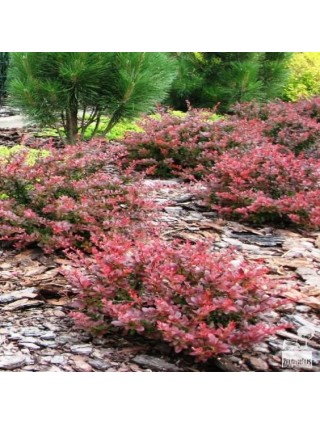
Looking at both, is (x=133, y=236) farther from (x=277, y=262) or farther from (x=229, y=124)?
(x=229, y=124)

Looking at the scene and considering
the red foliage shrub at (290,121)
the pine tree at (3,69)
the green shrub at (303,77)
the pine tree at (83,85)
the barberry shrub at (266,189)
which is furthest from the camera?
the green shrub at (303,77)

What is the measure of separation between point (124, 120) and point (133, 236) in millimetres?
2374

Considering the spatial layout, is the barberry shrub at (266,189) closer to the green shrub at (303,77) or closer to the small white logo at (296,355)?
the small white logo at (296,355)

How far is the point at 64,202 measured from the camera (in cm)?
302

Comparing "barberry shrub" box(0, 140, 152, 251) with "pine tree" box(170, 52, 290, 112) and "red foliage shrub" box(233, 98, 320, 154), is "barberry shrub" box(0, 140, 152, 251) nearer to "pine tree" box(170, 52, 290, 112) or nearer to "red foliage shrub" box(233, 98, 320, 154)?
"red foliage shrub" box(233, 98, 320, 154)

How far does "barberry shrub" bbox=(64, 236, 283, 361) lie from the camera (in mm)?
2029

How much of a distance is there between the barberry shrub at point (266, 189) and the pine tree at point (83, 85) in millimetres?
1300

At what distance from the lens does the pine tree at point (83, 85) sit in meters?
4.54

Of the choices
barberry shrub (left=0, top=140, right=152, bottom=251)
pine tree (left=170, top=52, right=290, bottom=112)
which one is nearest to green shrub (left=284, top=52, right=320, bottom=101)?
pine tree (left=170, top=52, right=290, bottom=112)

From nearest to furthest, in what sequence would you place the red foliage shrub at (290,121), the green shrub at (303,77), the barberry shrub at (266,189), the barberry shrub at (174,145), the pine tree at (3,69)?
1. the barberry shrub at (266,189)
2. the barberry shrub at (174,145)
3. the red foliage shrub at (290,121)
4. the pine tree at (3,69)
5. the green shrub at (303,77)

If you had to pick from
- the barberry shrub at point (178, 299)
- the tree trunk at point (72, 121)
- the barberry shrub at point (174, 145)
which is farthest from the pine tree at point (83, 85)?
the barberry shrub at point (178, 299)

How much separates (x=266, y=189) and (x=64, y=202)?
3.97 feet
